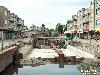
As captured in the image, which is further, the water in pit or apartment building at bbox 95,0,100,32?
apartment building at bbox 95,0,100,32

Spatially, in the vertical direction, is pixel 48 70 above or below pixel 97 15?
below

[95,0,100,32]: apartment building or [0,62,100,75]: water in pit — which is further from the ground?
[95,0,100,32]: apartment building

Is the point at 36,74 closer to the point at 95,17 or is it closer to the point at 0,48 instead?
the point at 0,48

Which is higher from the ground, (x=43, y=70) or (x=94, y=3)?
(x=94, y=3)

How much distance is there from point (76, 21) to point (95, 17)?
2202 inches

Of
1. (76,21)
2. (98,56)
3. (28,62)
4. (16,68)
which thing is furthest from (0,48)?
(76,21)

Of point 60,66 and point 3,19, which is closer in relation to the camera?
point 60,66

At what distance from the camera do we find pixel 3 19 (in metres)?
114

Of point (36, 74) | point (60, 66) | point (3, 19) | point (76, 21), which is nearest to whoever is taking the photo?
point (36, 74)

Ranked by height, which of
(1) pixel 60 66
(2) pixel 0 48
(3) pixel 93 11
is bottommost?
(1) pixel 60 66

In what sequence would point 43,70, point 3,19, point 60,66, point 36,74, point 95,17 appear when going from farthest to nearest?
1. point 3,19
2. point 95,17
3. point 60,66
4. point 43,70
5. point 36,74

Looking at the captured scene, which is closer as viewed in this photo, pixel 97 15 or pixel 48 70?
pixel 48 70

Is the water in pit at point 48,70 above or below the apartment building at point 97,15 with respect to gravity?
below

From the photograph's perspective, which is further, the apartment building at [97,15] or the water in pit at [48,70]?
the apartment building at [97,15]
